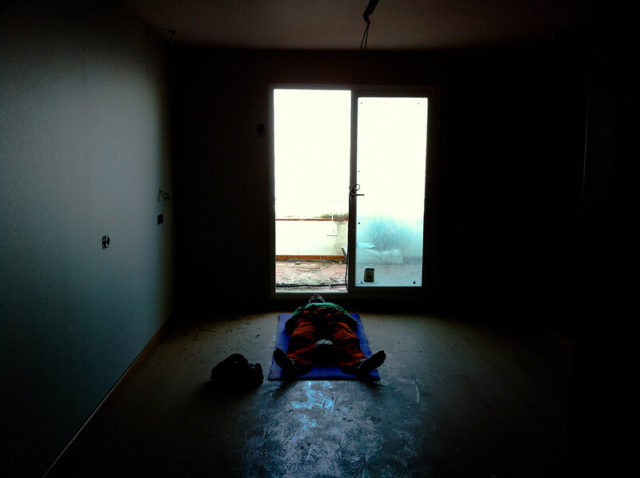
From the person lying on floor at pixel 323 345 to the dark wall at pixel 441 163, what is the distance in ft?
3.07

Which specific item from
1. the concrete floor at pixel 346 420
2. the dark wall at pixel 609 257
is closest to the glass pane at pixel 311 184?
the concrete floor at pixel 346 420

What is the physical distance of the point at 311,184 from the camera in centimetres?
708

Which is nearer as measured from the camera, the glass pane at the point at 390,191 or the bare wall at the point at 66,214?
the bare wall at the point at 66,214

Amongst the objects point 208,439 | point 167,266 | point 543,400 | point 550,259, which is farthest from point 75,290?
point 550,259

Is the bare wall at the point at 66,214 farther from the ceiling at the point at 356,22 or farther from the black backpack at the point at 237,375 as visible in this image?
the black backpack at the point at 237,375

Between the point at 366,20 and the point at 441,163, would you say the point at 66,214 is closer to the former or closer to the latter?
the point at 366,20

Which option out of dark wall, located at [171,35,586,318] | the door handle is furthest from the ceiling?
the door handle

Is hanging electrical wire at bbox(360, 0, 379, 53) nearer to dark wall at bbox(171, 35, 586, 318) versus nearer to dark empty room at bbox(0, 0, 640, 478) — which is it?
dark empty room at bbox(0, 0, 640, 478)

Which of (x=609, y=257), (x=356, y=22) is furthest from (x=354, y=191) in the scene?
(x=609, y=257)

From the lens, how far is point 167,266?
157 inches

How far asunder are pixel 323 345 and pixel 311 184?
4161 mm

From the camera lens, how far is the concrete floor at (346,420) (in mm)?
2127

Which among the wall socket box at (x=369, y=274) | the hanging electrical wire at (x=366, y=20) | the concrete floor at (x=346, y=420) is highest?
the hanging electrical wire at (x=366, y=20)

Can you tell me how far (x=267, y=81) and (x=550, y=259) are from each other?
2828 millimetres
